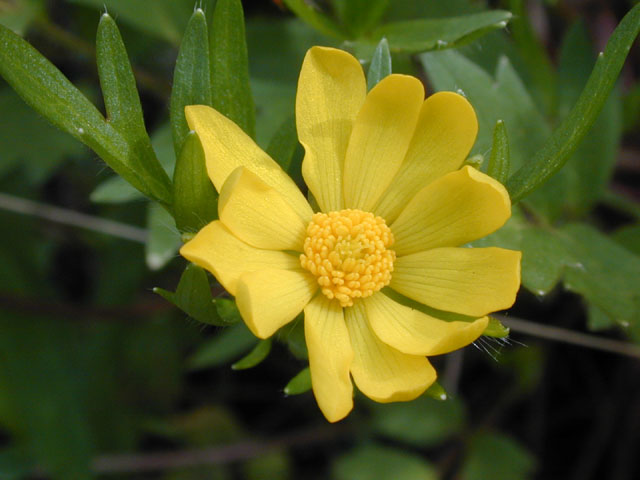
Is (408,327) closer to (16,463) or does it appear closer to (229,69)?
(229,69)

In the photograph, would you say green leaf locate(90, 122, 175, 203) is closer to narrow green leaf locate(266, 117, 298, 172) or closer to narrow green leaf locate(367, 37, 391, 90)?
narrow green leaf locate(266, 117, 298, 172)

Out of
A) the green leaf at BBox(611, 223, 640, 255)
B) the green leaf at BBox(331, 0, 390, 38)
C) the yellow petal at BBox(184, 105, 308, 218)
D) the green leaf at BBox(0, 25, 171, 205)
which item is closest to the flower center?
the yellow petal at BBox(184, 105, 308, 218)

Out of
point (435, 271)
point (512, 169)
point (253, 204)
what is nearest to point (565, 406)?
point (512, 169)

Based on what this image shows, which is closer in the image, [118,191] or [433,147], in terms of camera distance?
[433,147]

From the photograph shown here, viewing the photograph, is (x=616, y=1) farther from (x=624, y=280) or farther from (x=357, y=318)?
(x=357, y=318)

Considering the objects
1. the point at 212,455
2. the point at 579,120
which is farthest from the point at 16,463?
the point at 579,120

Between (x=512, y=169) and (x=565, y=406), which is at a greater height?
(x=512, y=169)
